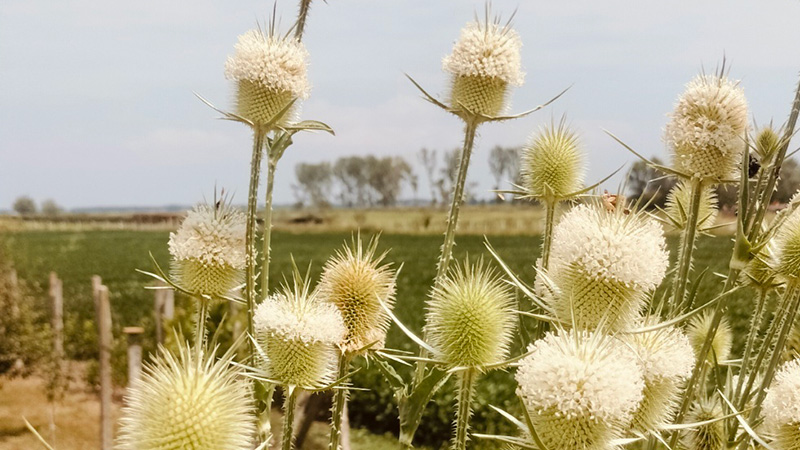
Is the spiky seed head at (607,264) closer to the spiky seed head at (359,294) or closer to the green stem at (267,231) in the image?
the spiky seed head at (359,294)

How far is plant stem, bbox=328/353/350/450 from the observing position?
86.5 inches

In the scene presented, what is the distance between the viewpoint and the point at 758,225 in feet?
7.28

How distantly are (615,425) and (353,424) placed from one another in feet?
36.5

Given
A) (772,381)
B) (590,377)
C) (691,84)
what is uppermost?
(691,84)

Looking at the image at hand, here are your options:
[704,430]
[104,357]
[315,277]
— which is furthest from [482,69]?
[315,277]

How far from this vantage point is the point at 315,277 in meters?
33.2

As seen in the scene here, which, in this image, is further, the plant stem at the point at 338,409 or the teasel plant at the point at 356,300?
the teasel plant at the point at 356,300

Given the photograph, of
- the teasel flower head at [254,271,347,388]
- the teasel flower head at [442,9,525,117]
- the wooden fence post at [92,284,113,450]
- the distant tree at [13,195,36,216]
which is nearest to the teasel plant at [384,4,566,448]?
the teasel flower head at [442,9,525,117]

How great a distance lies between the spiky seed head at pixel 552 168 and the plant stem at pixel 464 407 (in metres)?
0.91

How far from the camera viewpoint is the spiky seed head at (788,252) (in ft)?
7.34

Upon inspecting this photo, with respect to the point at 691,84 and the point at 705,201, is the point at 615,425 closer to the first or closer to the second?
the point at 691,84

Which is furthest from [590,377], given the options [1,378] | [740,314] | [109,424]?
[740,314]

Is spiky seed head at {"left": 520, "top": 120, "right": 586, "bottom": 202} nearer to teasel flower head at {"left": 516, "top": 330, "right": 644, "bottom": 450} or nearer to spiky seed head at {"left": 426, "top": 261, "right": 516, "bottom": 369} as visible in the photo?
spiky seed head at {"left": 426, "top": 261, "right": 516, "bottom": 369}

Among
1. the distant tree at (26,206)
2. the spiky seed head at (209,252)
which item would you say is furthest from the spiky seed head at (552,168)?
the distant tree at (26,206)
